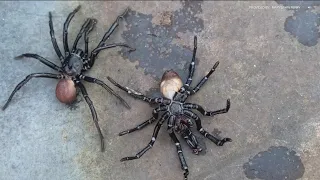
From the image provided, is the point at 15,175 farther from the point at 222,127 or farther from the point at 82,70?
the point at 222,127

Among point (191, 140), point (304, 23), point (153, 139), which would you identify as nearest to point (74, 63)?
point (153, 139)

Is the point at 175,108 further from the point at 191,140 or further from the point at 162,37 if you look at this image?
the point at 162,37

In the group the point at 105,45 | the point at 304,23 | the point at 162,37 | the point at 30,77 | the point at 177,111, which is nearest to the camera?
the point at 177,111

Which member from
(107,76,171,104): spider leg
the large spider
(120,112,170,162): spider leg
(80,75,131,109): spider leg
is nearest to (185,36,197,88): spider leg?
the large spider

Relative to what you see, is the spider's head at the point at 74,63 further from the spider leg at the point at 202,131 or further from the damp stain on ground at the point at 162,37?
the spider leg at the point at 202,131

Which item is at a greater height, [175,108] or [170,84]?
[170,84]

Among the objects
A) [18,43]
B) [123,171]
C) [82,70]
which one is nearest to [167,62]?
[82,70]

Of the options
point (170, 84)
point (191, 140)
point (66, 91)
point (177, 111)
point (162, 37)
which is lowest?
point (191, 140)

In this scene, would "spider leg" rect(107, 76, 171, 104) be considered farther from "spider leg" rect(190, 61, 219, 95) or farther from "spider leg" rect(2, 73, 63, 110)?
"spider leg" rect(2, 73, 63, 110)
